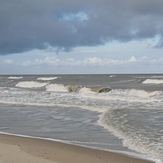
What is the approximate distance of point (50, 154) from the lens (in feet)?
24.9

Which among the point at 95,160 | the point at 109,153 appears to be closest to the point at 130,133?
the point at 109,153

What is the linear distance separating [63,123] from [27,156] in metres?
5.49

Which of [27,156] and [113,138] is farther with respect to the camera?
[113,138]

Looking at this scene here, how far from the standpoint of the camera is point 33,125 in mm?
12320

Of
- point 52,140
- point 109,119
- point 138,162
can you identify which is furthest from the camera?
point 109,119

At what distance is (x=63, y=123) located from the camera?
41.7 ft

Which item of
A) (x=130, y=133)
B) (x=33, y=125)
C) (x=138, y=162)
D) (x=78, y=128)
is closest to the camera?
(x=138, y=162)

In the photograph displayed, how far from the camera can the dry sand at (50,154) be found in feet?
22.8

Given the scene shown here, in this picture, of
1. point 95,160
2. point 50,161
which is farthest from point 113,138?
point 50,161

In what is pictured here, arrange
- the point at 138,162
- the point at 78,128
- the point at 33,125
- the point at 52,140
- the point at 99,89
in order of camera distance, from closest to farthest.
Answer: the point at 138,162
the point at 52,140
the point at 78,128
the point at 33,125
the point at 99,89

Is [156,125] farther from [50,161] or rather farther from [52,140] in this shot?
[50,161]

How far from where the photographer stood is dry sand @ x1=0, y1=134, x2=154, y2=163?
6.93 m

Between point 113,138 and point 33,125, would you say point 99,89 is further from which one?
point 113,138

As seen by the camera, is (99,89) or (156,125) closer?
(156,125)
